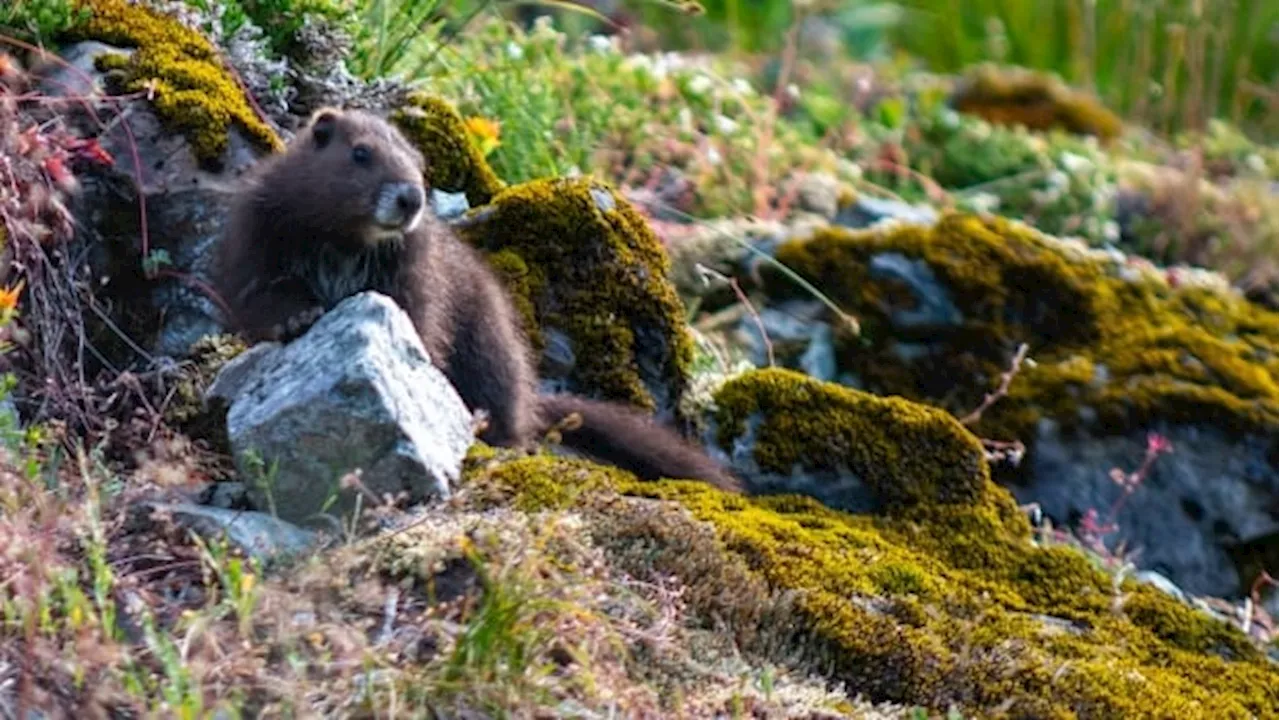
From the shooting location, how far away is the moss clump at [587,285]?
6773 millimetres

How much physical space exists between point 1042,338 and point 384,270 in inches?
120

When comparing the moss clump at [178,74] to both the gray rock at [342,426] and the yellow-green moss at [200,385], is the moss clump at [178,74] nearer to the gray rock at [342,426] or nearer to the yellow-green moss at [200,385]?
the yellow-green moss at [200,385]

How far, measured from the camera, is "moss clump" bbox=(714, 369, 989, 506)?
20.8 ft

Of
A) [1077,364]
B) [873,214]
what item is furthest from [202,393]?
[873,214]

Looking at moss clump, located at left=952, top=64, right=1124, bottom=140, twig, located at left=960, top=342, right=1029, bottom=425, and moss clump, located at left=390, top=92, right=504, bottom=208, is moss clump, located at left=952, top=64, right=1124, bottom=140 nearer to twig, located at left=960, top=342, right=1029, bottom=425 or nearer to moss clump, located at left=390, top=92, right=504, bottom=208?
twig, located at left=960, top=342, right=1029, bottom=425

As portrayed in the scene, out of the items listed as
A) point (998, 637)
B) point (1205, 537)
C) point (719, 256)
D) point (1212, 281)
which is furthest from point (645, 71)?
point (998, 637)

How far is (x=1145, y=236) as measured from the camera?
11.0m

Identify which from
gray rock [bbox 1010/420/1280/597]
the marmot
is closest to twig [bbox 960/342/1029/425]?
gray rock [bbox 1010/420/1280/597]

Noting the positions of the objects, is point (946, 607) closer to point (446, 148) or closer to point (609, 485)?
point (609, 485)

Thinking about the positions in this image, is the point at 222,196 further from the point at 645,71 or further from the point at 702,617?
the point at 645,71

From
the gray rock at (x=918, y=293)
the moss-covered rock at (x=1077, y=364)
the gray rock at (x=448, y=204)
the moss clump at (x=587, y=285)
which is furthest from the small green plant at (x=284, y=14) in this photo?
the gray rock at (x=918, y=293)

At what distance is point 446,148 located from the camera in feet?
23.3

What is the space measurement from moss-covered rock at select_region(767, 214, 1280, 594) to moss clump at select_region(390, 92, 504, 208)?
1475 millimetres

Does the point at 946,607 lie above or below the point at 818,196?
above
